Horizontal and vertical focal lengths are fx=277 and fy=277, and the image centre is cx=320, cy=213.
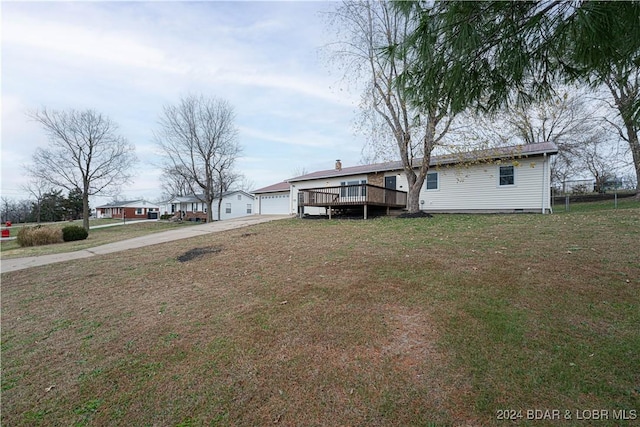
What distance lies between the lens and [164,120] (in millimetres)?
25016

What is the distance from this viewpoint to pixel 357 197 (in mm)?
13953

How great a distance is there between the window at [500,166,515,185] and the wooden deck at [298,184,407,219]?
463 cm

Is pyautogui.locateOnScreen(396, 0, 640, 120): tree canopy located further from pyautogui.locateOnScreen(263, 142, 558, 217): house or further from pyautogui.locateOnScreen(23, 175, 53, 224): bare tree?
pyautogui.locateOnScreen(23, 175, 53, 224): bare tree

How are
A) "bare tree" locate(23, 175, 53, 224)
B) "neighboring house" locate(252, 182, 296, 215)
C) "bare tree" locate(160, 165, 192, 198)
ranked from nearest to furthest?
1. "neighboring house" locate(252, 182, 296, 215)
2. "bare tree" locate(23, 175, 53, 224)
3. "bare tree" locate(160, 165, 192, 198)

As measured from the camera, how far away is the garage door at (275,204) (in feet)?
77.6

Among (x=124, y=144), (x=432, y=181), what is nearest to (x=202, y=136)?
(x=124, y=144)

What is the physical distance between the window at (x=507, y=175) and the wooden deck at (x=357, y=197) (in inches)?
182

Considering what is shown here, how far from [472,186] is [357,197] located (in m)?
5.89

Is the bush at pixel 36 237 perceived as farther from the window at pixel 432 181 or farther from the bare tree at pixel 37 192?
the bare tree at pixel 37 192

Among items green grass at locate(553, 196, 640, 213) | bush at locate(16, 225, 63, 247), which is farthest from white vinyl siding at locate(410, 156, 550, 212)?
bush at locate(16, 225, 63, 247)

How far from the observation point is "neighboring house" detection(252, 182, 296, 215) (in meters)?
23.5

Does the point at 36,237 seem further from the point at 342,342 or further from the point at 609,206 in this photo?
the point at 609,206

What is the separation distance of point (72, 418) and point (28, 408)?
1.86 feet

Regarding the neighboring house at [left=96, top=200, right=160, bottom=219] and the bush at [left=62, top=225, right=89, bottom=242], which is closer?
the bush at [left=62, top=225, right=89, bottom=242]
